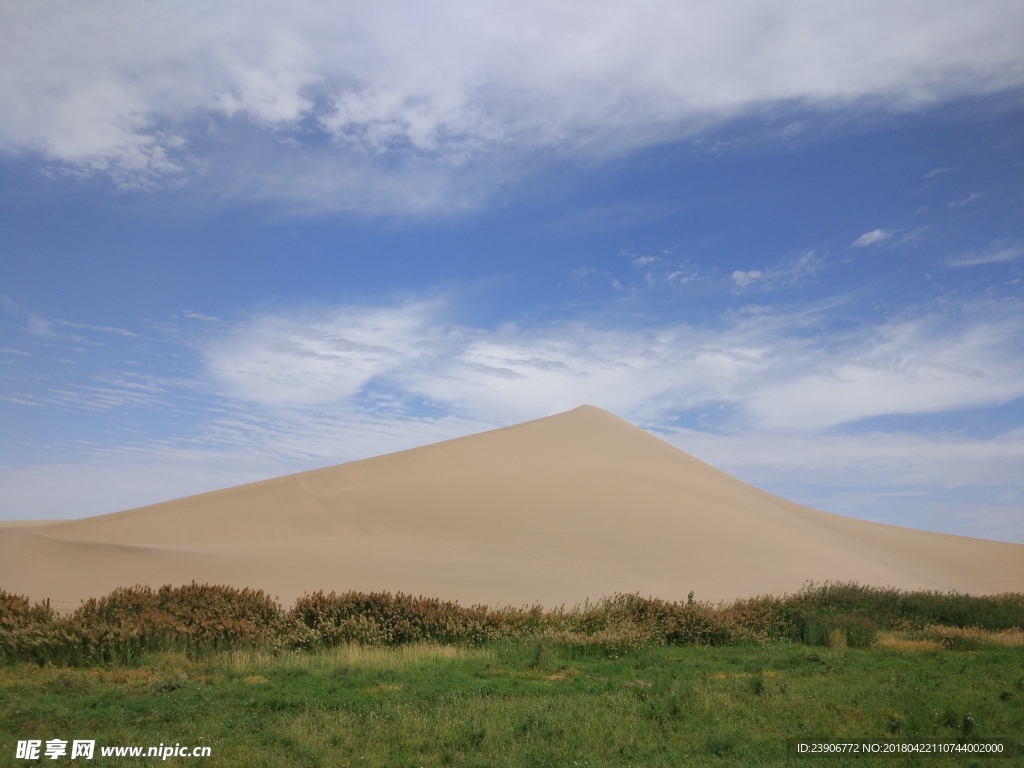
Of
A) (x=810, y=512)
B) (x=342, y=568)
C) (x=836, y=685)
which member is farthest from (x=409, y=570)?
(x=810, y=512)

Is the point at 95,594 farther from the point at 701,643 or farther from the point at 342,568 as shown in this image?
the point at 701,643

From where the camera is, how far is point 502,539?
30859 mm

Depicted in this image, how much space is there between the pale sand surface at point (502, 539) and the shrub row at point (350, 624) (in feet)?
26.2

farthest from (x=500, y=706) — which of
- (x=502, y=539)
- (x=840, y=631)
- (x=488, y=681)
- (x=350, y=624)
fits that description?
(x=502, y=539)

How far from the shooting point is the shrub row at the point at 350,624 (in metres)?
12.1

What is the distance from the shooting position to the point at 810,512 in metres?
45.2

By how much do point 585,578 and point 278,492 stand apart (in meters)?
16.2

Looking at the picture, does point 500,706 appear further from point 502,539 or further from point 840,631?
point 502,539

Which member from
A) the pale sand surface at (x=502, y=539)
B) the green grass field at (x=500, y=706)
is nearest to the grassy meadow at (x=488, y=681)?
the green grass field at (x=500, y=706)

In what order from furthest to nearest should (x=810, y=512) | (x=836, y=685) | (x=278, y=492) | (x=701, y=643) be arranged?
(x=810, y=512)
(x=278, y=492)
(x=701, y=643)
(x=836, y=685)

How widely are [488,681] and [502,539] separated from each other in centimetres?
2009

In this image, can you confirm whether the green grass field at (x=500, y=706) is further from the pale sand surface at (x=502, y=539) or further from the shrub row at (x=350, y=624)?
the pale sand surface at (x=502, y=539)

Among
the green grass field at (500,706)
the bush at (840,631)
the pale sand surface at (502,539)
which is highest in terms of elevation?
the pale sand surface at (502,539)

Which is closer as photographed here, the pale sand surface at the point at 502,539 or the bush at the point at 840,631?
the bush at the point at 840,631
